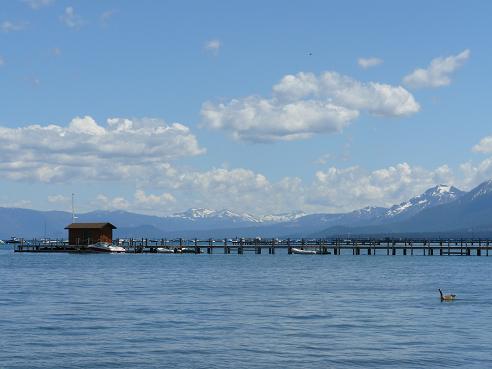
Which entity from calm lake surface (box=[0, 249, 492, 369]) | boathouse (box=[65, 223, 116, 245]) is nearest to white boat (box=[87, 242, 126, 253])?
boathouse (box=[65, 223, 116, 245])

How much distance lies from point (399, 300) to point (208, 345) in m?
29.6

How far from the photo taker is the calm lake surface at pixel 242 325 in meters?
40.4

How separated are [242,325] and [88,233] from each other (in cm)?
13294

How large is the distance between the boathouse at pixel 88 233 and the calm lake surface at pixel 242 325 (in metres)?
90.0

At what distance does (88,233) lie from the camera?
179875mm

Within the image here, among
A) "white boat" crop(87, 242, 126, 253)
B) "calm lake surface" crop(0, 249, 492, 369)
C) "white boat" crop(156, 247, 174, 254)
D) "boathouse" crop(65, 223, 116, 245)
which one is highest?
"boathouse" crop(65, 223, 116, 245)

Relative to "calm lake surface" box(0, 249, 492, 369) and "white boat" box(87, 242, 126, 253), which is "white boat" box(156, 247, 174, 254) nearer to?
"white boat" box(87, 242, 126, 253)

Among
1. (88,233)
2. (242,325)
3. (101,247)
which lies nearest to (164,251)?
A: (88,233)

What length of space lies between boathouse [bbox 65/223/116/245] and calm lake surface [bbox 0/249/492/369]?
90.0 meters

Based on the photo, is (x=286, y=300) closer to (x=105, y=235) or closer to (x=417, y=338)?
(x=417, y=338)

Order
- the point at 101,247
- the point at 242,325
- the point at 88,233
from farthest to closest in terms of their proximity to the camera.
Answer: the point at 88,233 < the point at 101,247 < the point at 242,325

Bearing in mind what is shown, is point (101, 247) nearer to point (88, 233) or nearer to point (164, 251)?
point (88, 233)

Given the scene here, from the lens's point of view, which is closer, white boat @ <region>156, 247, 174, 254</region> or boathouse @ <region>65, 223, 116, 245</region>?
boathouse @ <region>65, 223, 116, 245</region>

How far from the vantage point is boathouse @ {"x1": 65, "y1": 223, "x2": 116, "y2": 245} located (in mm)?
179000
